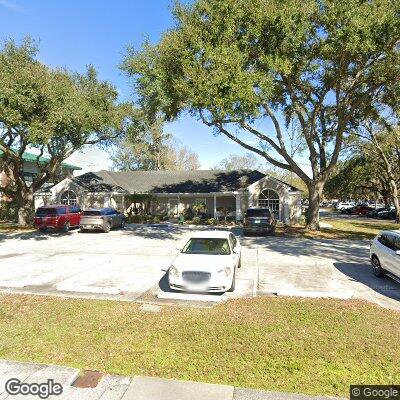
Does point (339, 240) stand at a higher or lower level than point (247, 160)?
lower

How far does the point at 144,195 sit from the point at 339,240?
754 inches

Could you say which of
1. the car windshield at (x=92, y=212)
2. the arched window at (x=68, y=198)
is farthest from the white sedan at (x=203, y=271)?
the arched window at (x=68, y=198)

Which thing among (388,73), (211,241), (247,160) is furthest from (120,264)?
(247,160)

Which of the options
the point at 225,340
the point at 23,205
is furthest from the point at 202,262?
the point at 23,205

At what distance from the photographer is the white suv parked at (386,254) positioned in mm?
9953

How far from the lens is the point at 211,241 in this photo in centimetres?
1055

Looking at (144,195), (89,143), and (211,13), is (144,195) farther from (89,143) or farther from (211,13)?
(211,13)

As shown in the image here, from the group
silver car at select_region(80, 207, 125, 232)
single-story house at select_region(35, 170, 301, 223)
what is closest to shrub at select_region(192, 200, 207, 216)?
single-story house at select_region(35, 170, 301, 223)

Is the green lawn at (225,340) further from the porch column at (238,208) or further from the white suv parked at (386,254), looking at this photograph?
the porch column at (238,208)

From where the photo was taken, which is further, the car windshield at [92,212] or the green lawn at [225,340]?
the car windshield at [92,212]

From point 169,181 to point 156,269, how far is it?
81.0 feet

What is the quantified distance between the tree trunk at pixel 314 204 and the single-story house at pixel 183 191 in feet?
18.9

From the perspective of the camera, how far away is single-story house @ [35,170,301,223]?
30750mm

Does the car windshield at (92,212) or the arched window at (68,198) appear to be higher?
the arched window at (68,198)
